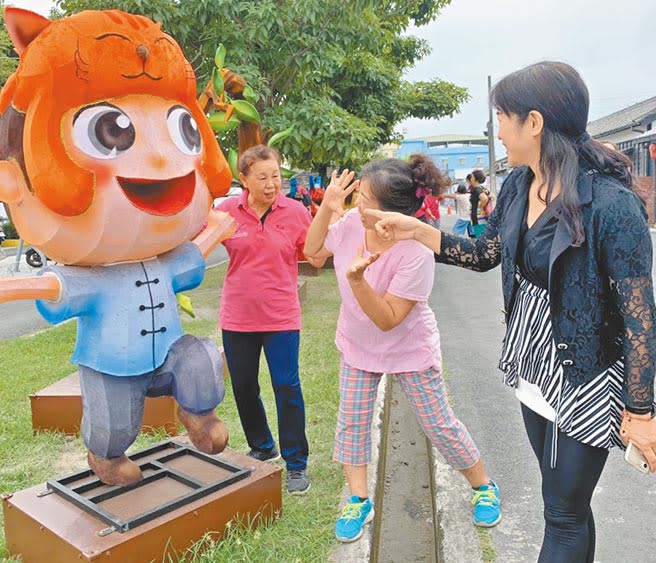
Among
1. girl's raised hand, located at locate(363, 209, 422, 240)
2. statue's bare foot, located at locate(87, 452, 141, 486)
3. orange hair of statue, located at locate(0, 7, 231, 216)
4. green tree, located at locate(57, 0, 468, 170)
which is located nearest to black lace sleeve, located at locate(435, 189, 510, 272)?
girl's raised hand, located at locate(363, 209, 422, 240)

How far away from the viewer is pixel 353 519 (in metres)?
2.88

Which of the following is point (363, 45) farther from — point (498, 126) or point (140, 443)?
point (498, 126)

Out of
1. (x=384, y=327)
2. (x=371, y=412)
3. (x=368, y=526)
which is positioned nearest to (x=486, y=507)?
(x=368, y=526)

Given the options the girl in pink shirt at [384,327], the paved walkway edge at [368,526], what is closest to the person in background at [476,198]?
the paved walkway edge at [368,526]

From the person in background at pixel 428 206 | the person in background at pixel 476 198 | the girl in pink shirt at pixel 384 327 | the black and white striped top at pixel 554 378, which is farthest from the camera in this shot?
the person in background at pixel 476 198

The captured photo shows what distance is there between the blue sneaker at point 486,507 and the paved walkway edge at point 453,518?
0.16 ft

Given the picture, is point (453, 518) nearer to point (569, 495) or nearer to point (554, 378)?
point (569, 495)

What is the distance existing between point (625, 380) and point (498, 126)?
824 millimetres

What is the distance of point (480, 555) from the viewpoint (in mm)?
2824

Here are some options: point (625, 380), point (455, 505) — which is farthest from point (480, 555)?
point (625, 380)

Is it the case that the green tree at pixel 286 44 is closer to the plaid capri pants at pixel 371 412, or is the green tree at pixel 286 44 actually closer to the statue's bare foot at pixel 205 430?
the plaid capri pants at pixel 371 412

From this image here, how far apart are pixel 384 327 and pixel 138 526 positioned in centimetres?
119

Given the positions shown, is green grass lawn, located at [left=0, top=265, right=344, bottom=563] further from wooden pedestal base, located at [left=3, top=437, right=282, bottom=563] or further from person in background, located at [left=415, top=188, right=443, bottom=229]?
person in background, located at [left=415, top=188, right=443, bottom=229]

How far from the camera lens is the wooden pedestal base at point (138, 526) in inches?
94.9
